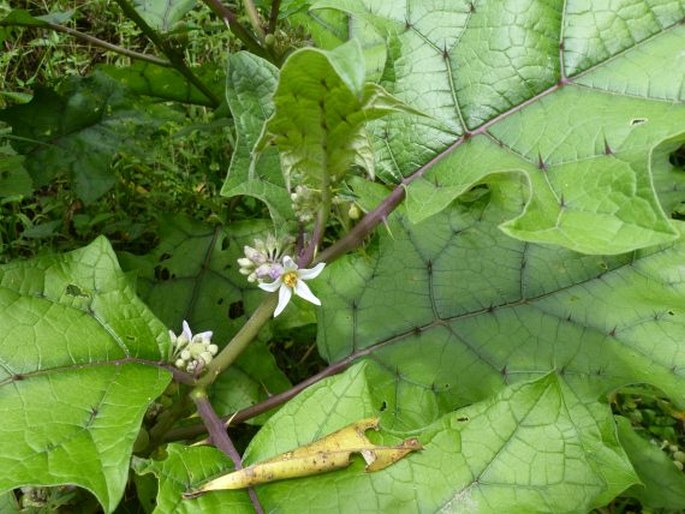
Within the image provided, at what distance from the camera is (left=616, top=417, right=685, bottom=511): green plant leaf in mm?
1896

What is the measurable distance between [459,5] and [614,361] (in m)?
0.71

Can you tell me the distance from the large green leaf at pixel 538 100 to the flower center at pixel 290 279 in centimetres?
24

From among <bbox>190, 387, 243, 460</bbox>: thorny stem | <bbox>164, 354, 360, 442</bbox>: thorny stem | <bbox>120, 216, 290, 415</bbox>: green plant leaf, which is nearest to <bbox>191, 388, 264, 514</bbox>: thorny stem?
<bbox>190, 387, 243, 460</bbox>: thorny stem

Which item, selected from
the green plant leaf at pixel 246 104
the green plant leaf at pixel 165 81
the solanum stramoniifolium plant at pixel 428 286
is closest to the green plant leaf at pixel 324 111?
the solanum stramoniifolium plant at pixel 428 286

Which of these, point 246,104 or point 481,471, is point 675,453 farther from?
point 246,104

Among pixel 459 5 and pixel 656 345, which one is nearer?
pixel 459 5

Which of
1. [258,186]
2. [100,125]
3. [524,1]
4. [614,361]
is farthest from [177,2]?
[614,361]

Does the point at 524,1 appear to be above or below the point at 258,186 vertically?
above

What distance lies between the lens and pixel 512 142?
138cm

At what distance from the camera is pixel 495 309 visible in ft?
5.53

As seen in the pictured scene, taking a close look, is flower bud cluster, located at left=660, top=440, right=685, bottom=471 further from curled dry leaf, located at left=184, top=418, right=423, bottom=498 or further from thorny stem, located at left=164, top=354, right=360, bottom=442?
curled dry leaf, located at left=184, top=418, right=423, bottom=498

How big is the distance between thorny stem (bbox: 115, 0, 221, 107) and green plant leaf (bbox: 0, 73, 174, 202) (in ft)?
0.50

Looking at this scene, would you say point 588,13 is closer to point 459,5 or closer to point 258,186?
point 459,5

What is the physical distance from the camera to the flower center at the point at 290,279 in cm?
145
